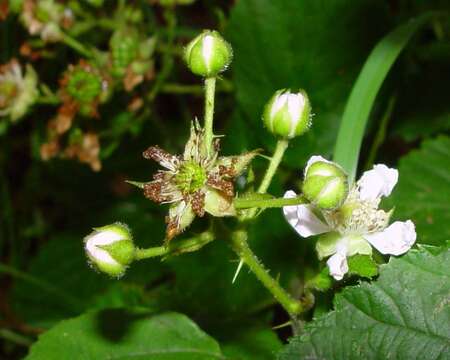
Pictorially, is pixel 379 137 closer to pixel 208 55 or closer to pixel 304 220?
pixel 304 220

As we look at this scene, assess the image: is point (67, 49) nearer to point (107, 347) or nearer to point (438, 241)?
point (107, 347)

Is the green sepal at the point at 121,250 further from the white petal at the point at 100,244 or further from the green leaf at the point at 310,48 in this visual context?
the green leaf at the point at 310,48

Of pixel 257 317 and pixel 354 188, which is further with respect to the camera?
pixel 257 317

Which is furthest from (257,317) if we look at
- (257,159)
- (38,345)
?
(38,345)

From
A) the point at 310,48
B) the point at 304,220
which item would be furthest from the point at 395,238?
the point at 310,48

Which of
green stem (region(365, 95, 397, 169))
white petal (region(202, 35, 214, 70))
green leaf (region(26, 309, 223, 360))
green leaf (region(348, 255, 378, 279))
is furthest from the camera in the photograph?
green stem (region(365, 95, 397, 169))

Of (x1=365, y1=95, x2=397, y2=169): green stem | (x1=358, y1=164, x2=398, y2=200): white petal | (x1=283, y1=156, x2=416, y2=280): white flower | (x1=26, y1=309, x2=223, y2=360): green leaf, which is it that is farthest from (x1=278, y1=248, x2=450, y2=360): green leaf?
(x1=365, y1=95, x2=397, y2=169): green stem

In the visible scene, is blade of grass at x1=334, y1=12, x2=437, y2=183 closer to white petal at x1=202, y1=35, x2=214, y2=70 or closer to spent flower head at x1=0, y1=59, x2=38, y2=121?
white petal at x1=202, y1=35, x2=214, y2=70
